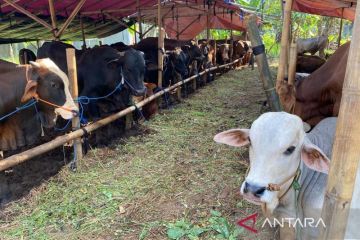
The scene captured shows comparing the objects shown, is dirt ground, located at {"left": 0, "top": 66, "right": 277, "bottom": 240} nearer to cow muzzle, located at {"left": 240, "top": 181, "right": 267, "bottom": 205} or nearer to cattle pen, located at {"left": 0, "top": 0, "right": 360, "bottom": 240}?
cattle pen, located at {"left": 0, "top": 0, "right": 360, "bottom": 240}

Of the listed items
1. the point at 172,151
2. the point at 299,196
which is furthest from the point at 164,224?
the point at 172,151

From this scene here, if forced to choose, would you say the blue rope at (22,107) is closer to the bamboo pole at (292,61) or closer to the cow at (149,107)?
the cow at (149,107)

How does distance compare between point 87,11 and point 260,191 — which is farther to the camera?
point 87,11

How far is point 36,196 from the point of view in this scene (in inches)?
140

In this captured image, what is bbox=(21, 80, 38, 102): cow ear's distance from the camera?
3764 mm

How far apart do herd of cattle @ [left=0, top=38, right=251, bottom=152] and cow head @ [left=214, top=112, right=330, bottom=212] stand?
109 inches

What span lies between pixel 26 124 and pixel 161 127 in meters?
2.43

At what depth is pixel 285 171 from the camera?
2018mm

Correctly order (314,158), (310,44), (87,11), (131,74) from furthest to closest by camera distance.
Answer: (87,11)
(310,44)
(131,74)
(314,158)

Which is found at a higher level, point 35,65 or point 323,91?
point 35,65

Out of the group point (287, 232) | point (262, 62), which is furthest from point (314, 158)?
point (262, 62)

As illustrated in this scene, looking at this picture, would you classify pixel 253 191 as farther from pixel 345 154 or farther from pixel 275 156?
pixel 345 154

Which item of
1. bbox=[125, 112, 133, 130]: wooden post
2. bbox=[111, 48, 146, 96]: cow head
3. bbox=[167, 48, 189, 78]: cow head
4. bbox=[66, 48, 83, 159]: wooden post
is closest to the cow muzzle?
bbox=[66, 48, 83, 159]: wooden post

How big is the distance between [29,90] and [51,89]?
0.28 meters
